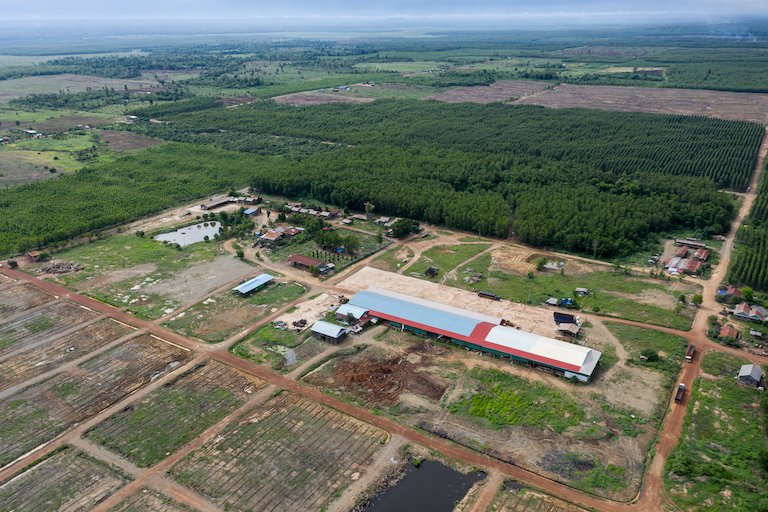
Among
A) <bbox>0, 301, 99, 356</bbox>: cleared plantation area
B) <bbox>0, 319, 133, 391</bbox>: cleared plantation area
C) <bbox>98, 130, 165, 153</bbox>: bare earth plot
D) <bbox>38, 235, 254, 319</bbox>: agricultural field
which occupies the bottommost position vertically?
<bbox>0, 319, 133, 391</bbox>: cleared plantation area

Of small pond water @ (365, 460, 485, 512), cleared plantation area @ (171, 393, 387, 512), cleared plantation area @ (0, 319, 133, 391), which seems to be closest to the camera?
small pond water @ (365, 460, 485, 512)

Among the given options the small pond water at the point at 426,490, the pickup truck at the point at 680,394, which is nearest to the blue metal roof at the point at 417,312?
the small pond water at the point at 426,490

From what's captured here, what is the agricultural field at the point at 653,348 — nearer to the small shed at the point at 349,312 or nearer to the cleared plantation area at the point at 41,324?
the small shed at the point at 349,312

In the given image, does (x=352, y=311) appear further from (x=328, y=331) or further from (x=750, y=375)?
(x=750, y=375)

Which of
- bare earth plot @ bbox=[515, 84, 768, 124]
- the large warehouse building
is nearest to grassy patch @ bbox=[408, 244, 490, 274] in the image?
the large warehouse building

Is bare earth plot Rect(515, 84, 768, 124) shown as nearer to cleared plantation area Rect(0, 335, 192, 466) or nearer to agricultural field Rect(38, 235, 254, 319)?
agricultural field Rect(38, 235, 254, 319)
